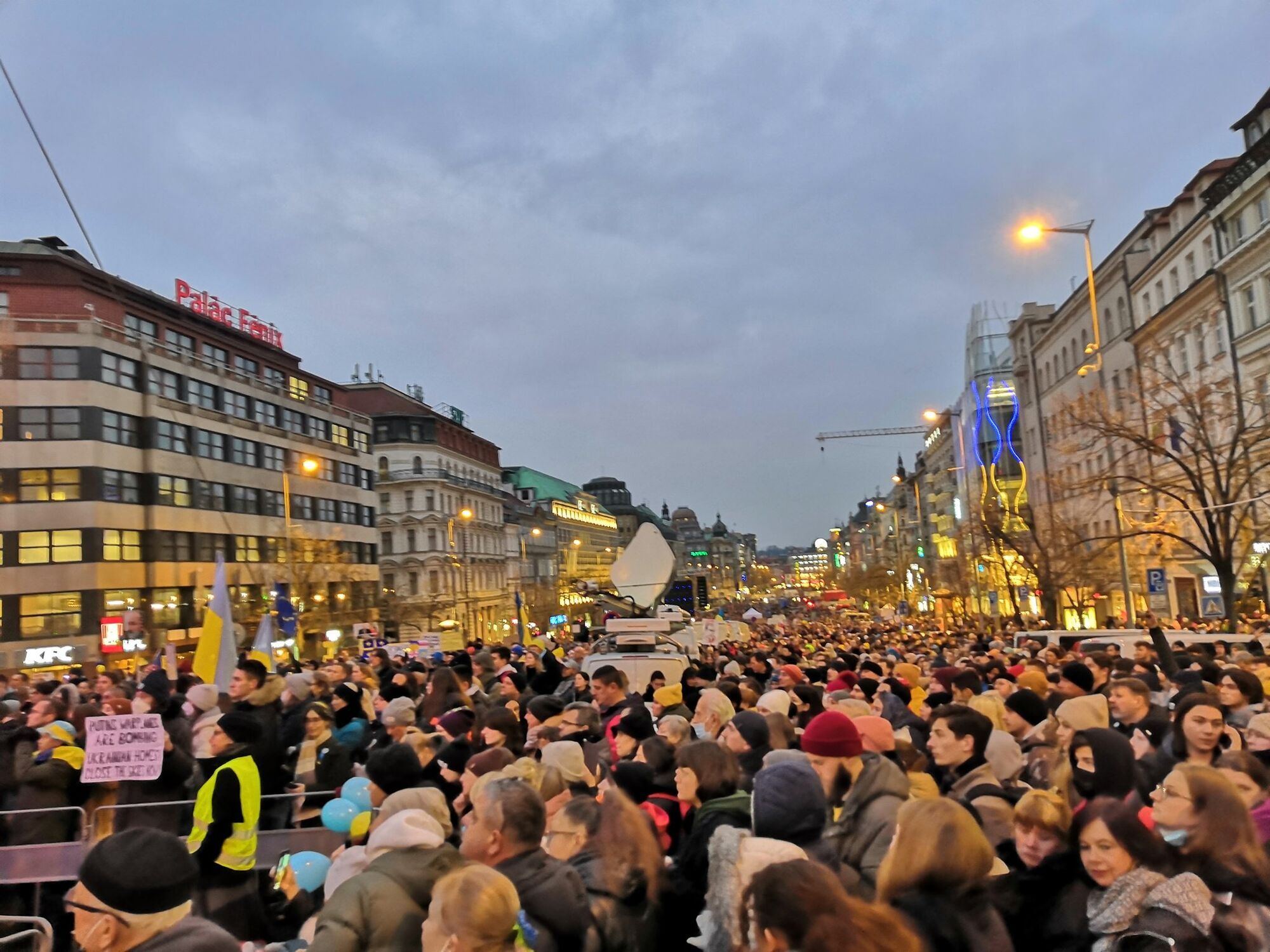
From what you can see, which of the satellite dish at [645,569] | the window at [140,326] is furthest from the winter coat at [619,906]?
the window at [140,326]

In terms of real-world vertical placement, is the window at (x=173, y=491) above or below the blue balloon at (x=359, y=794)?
above

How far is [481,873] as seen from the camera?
308 cm

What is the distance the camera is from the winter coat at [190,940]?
299 centimetres

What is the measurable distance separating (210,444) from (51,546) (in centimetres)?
1074

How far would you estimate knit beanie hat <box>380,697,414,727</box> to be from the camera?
318 inches

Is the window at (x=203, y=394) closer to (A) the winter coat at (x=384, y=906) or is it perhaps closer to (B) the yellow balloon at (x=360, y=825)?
(B) the yellow balloon at (x=360, y=825)

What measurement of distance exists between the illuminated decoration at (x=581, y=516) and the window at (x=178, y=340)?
7790 cm

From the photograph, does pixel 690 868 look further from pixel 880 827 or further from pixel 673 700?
pixel 673 700

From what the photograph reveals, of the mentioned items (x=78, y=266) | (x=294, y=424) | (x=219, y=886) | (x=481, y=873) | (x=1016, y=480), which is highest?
(x=78, y=266)

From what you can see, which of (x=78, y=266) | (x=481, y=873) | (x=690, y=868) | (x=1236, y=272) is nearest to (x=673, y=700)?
(x=690, y=868)

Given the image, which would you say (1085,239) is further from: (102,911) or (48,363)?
(48,363)

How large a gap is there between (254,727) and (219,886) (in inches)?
37.0

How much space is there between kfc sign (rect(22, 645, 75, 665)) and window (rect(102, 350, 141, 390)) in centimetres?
1158

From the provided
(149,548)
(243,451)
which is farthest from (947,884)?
(243,451)
